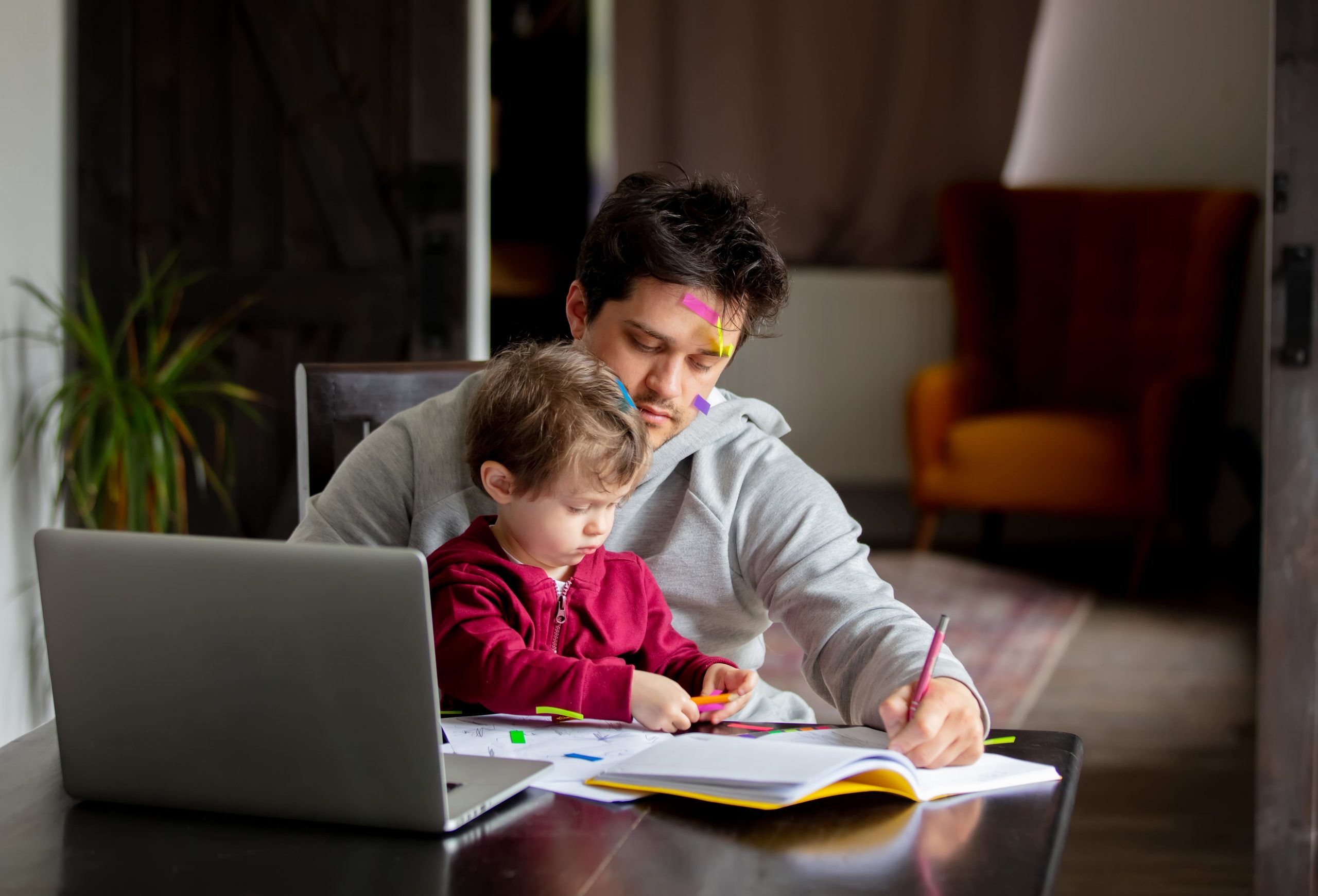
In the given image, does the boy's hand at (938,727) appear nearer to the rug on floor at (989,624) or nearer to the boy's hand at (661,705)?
the boy's hand at (661,705)

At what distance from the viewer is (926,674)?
1093 millimetres

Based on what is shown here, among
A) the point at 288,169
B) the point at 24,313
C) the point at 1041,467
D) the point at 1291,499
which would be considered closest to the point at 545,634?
the point at 1291,499

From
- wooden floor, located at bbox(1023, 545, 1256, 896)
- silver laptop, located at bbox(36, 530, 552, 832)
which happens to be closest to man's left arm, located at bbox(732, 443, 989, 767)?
silver laptop, located at bbox(36, 530, 552, 832)

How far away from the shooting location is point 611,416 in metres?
1.24

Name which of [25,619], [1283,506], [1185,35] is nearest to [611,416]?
[1283,506]

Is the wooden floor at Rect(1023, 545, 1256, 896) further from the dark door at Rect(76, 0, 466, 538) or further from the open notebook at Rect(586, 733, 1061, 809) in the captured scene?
the dark door at Rect(76, 0, 466, 538)

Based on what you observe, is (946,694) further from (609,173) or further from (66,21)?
(609,173)

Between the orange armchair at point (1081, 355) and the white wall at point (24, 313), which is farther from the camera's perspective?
the orange armchair at point (1081, 355)

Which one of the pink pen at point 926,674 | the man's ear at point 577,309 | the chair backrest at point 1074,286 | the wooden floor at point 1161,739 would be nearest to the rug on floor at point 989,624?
the wooden floor at point 1161,739

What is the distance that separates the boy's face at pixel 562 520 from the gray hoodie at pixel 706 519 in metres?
0.18

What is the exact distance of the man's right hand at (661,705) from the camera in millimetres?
1095

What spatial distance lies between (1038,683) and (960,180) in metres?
2.28

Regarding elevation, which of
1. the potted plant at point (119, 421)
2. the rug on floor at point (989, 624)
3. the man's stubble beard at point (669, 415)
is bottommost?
the rug on floor at point (989, 624)

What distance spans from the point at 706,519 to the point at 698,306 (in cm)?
22
